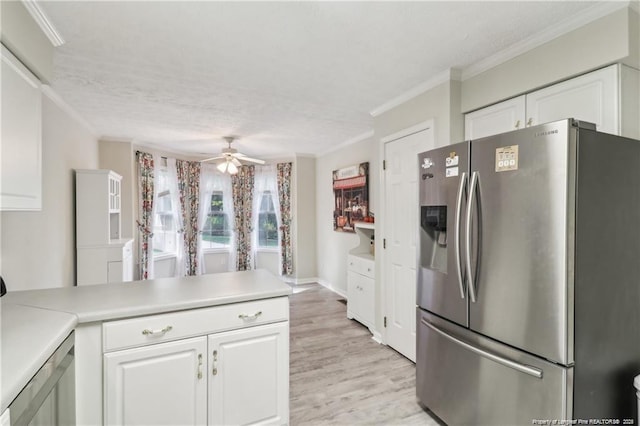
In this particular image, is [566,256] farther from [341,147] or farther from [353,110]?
[341,147]

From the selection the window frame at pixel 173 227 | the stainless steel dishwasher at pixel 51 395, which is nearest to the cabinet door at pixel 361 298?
the stainless steel dishwasher at pixel 51 395

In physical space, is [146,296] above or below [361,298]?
above

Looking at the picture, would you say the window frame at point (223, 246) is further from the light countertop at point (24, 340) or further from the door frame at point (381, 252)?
the light countertop at point (24, 340)

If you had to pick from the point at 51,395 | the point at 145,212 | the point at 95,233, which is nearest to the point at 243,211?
the point at 145,212

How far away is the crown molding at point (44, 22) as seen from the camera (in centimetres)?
154

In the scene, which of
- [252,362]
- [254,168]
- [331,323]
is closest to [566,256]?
[252,362]

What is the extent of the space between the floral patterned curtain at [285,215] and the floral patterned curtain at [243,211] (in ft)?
2.11

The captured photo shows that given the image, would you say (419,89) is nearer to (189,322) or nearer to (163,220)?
(189,322)

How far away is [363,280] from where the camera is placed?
3.66m

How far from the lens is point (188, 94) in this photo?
278 centimetres

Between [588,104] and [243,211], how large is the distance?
17.6ft

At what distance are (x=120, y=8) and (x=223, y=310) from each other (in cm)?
172

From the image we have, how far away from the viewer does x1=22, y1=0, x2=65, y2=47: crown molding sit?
1.54 metres

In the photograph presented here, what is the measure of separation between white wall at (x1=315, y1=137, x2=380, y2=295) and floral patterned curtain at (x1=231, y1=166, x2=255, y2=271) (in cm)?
138
